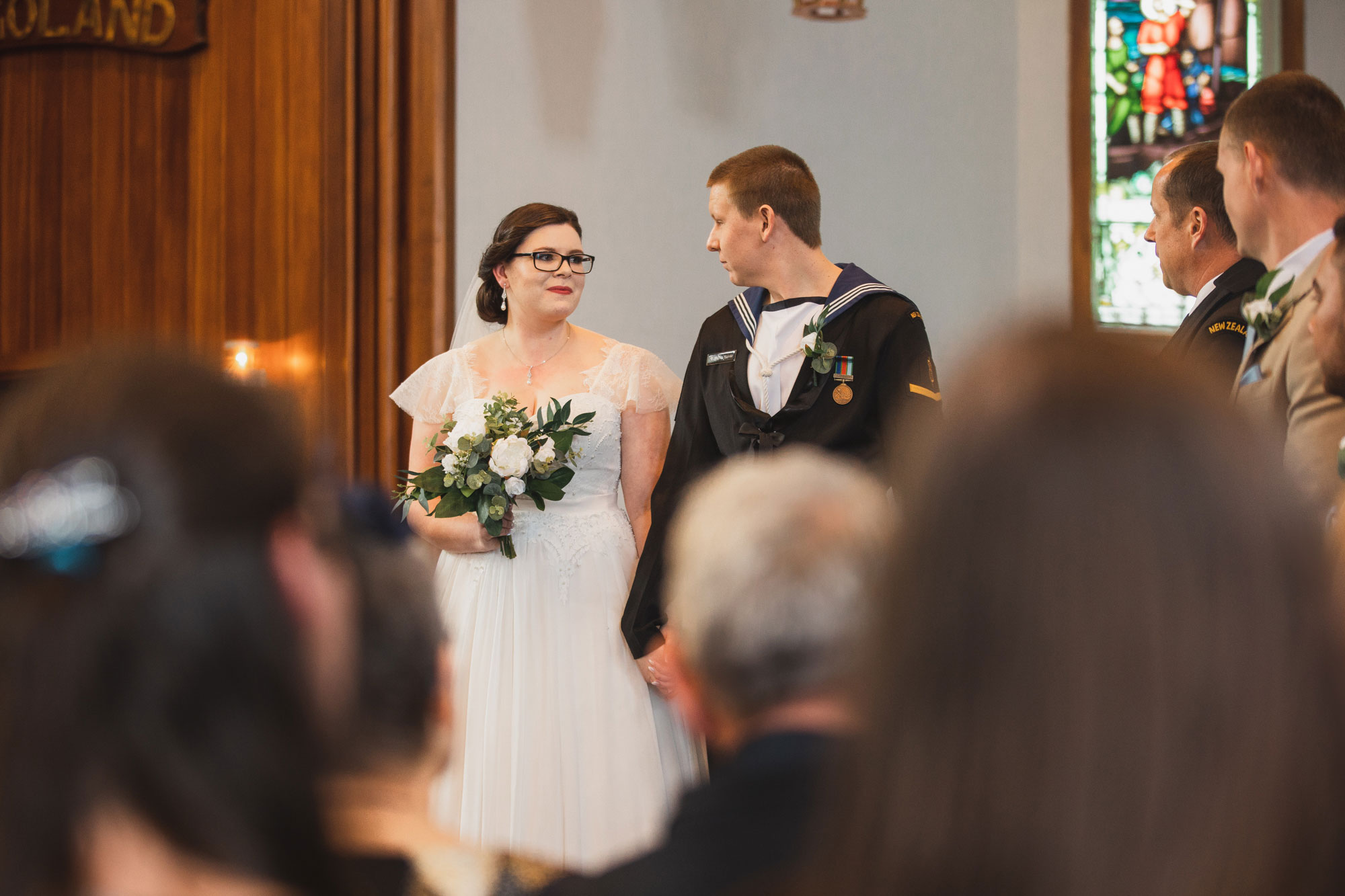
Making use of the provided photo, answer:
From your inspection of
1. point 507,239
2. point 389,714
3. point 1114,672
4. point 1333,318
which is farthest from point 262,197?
point 1114,672

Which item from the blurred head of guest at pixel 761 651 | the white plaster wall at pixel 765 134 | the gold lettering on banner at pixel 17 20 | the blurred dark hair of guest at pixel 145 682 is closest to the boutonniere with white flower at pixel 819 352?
the white plaster wall at pixel 765 134

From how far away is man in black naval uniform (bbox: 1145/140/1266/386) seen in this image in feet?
10.7

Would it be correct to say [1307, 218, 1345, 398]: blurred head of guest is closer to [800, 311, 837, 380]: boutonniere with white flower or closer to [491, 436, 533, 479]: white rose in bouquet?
[800, 311, 837, 380]: boutonniere with white flower

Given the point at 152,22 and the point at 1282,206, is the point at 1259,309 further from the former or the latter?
the point at 152,22

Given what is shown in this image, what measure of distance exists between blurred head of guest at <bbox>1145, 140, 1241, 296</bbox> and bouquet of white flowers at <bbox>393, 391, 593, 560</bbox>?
5.79 ft

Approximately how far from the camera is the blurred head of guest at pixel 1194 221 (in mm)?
3455

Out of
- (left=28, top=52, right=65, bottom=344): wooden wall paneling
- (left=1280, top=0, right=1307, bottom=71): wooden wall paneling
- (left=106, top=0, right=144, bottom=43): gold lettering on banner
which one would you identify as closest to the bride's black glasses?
(left=106, top=0, right=144, bottom=43): gold lettering on banner

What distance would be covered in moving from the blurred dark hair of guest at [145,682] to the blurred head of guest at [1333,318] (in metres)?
1.84

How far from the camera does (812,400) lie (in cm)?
373

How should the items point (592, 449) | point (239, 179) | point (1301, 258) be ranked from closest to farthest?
point (1301, 258) → point (592, 449) → point (239, 179)

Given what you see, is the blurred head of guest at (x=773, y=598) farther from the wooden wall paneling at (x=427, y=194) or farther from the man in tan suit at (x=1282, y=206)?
the wooden wall paneling at (x=427, y=194)

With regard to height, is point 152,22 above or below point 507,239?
above

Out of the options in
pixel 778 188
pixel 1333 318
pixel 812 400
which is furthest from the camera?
pixel 778 188

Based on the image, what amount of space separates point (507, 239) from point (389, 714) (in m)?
3.55
